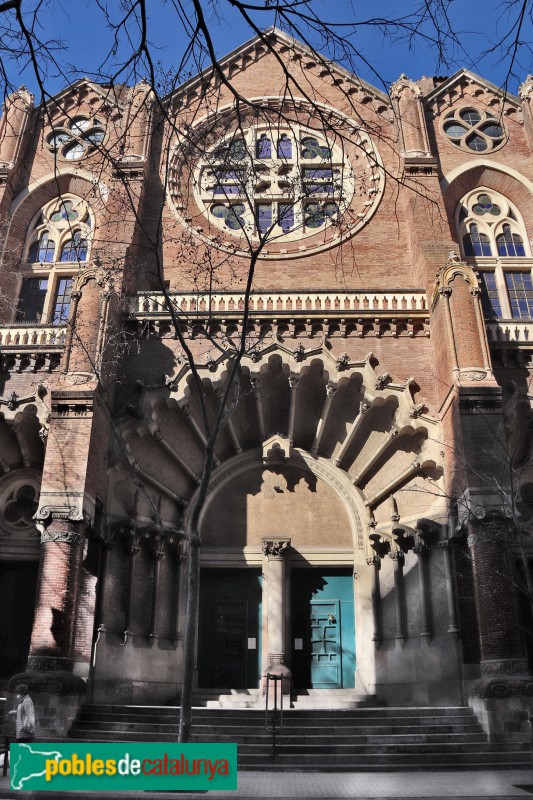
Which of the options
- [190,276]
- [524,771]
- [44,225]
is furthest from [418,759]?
[44,225]

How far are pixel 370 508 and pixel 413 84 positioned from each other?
1415 cm

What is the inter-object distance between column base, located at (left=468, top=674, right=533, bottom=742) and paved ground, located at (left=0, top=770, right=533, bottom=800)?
115 cm

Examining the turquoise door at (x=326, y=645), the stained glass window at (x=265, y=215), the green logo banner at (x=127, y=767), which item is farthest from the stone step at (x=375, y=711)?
the stained glass window at (x=265, y=215)

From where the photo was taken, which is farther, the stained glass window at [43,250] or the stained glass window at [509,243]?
the stained glass window at [43,250]

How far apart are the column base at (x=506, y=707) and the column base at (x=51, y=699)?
7349 mm

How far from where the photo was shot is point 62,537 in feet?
44.9

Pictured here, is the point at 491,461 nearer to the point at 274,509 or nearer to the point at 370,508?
the point at 370,508

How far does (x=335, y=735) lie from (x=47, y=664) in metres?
5.33

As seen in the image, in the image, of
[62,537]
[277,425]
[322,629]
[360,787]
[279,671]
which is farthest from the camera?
[277,425]

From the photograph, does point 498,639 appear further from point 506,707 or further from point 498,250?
point 498,250

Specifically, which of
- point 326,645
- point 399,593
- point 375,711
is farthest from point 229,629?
point 375,711

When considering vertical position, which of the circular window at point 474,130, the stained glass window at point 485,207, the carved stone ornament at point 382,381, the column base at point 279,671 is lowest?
the column base at point 279,671

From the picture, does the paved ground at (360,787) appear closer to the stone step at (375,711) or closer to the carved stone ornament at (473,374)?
the stone step at (375,711)

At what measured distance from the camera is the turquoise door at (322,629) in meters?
16.9
